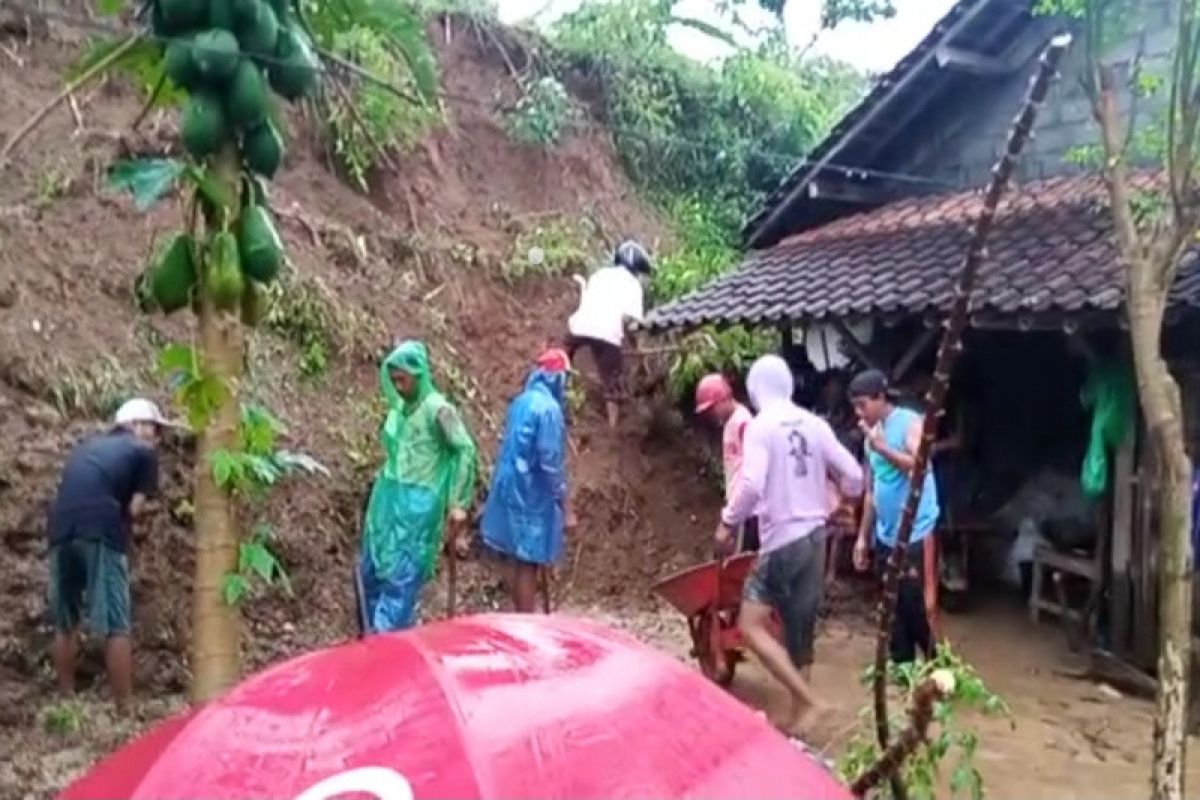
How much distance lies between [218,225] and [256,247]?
0.32 feet

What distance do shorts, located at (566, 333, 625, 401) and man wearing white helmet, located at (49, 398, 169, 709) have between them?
5.29 meters

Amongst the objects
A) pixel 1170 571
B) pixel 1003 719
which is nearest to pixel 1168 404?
pixel 1170 571

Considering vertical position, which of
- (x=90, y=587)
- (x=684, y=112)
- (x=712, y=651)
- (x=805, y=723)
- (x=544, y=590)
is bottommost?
(x=805, y=723)

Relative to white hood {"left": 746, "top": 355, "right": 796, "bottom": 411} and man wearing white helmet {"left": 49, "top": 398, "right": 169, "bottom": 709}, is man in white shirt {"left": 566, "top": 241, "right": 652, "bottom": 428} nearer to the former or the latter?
white hood {"left": 746, "top": 355, "right": 796, "bottom": 411}

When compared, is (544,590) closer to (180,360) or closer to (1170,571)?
(1170,571)

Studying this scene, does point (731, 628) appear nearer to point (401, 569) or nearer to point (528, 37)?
point (401, 569)

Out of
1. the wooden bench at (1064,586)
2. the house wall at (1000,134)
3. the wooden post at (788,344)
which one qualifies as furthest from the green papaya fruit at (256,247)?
the wooden post at (788,344)

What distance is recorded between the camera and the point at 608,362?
11922mm

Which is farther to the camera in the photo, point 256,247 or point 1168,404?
point 1168,404

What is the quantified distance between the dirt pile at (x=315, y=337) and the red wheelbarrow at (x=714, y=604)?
8.18 ft

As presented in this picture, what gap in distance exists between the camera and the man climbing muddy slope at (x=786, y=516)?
21.2 ft

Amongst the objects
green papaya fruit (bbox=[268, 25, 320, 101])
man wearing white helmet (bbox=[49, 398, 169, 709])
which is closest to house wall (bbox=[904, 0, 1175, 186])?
man wearing white helmet (bbox=[49, 398, 169, 709])

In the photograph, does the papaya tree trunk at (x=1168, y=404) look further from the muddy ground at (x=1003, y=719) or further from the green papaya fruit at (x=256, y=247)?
the green papaya fruit at (x=256, y=247)

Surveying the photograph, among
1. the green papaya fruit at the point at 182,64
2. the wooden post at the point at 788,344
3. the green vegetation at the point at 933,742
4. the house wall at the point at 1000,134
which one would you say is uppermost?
the house wall at the point at 1000,134
